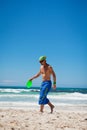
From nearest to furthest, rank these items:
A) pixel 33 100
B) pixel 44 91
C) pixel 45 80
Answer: pixel 44 91
pixel 45 80
pixel 33 100

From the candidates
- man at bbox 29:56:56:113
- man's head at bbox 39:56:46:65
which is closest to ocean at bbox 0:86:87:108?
man at bbox 29:56:56:113

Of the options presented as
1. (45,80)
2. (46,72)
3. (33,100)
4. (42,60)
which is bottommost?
(33,100)

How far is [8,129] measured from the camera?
4812 millimetres

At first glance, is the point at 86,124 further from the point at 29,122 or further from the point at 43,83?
the point at 43,83

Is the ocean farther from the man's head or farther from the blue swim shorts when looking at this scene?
the man's head

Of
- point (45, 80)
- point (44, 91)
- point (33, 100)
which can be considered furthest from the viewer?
point (33, 100)

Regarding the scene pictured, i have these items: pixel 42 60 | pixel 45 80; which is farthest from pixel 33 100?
pixel 42 60

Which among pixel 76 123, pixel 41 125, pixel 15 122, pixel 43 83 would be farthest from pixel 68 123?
pixel 43 83

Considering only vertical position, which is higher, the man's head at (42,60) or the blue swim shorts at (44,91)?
the man's head at (42,60)

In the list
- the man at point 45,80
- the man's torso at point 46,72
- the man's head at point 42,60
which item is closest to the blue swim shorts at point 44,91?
the man at point 45,80

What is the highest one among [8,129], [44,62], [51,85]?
[44,62]

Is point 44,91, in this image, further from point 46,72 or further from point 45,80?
point 46,72

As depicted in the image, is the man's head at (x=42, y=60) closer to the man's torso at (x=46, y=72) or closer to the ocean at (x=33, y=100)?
the man's torso at (x=46, y=72)

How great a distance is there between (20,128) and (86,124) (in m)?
1.57
